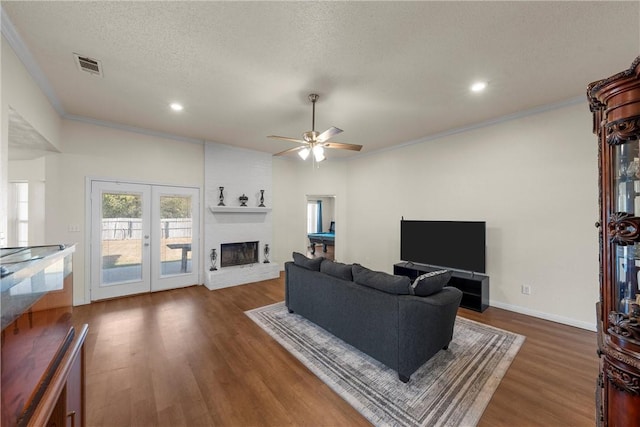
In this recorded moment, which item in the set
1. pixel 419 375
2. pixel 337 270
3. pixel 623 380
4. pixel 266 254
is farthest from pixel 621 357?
pixel 266 254

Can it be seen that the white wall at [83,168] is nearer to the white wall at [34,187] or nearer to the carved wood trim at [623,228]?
the white wall at [34,187]

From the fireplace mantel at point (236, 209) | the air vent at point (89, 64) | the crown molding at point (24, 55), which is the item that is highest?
the air vent at point (89, 64)

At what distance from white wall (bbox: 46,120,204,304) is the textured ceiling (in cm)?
53

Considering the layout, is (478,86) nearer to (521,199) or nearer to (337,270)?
(521,199)

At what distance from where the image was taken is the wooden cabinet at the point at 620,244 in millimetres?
1039

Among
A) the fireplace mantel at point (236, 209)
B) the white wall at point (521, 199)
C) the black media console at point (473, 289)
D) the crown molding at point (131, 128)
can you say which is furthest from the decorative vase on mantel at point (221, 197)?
the black media console at point (473, 289)

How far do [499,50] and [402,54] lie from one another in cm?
88

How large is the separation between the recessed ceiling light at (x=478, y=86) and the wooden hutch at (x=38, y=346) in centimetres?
394

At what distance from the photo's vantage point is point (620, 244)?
112cm

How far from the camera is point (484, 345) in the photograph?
114 inches

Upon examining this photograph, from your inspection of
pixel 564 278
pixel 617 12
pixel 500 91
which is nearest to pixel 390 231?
pixel 564 278

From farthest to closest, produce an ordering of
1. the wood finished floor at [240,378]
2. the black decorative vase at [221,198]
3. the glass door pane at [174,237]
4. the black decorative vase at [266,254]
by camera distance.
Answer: the black decorative vase at [266,254] → the black decorative vase at [221,198] → the glass door pane at [174,237] → the wood finished floor at [240,378]

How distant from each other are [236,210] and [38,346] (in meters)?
4.71

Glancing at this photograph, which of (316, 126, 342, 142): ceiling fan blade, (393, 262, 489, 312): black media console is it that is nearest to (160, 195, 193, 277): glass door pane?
(316, 126, 342, 142): ceiling fan blade
